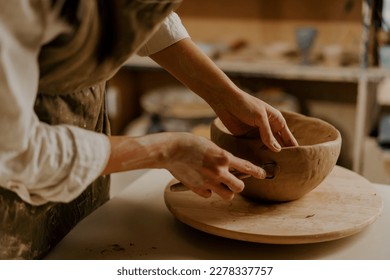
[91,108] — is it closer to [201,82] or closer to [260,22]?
[201,82]

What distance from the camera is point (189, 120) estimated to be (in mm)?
2539

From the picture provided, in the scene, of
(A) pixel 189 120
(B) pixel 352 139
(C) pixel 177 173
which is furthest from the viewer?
(B) pixel 352 139

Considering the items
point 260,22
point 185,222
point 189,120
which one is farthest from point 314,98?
point 185,222

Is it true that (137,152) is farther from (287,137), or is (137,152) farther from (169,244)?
(287,137)

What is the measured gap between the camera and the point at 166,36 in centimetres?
98

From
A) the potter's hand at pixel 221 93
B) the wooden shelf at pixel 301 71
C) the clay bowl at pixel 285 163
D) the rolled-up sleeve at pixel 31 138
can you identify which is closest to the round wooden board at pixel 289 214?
the clay bowl at pixel 285 163

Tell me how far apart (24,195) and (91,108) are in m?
0.23

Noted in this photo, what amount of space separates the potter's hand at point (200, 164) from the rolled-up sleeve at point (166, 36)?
0.29 metres

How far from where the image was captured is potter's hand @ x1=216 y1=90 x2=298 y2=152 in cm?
97

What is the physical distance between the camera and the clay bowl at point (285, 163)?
2.74ft

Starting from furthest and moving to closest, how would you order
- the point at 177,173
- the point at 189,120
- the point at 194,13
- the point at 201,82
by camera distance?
the point at 194,13
the point at 189,120
the point at 201,82
the point at 177,173

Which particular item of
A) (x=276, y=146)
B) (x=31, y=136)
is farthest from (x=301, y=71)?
(x=31, y=136)

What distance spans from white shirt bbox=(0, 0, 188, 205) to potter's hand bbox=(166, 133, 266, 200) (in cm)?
11

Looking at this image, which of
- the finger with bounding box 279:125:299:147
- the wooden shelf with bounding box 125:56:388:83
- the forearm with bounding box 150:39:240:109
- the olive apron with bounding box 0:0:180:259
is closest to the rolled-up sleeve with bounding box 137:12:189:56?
the forearm with bounding box 150:39:240:109
